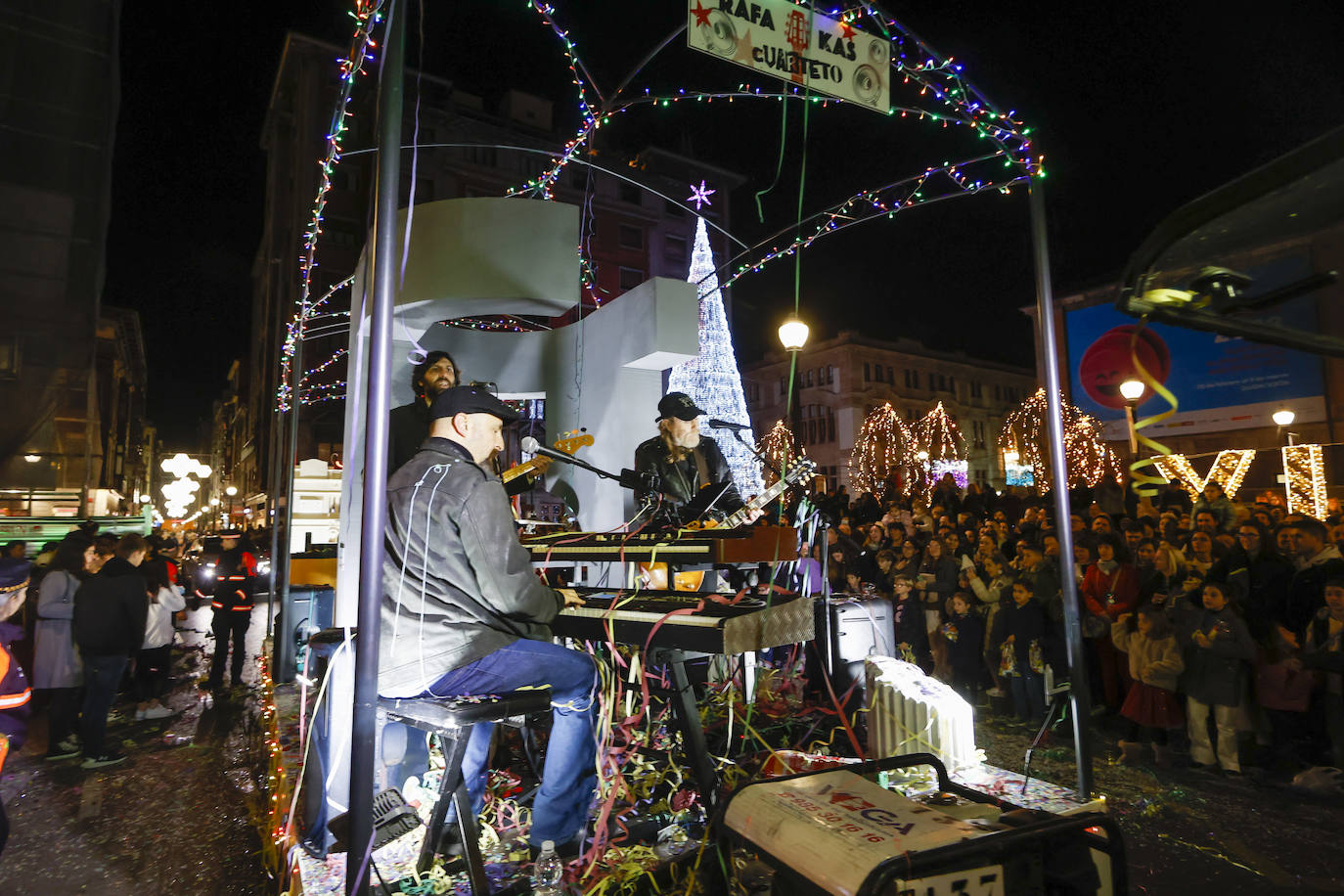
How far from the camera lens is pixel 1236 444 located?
20625 mm

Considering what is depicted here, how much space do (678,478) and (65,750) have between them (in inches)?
245

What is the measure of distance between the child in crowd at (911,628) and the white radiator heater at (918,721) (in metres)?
3.87

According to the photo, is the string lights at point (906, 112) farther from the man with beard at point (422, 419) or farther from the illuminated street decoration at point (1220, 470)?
the illuminated street decoration at point (1220, 470)

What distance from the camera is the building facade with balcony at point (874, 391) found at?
46594mm

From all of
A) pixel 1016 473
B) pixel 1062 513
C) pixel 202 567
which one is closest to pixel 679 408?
pixel 1062 513

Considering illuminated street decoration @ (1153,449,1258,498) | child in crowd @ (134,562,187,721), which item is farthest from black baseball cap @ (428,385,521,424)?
illuminated street decoration @ (1153,449,1258,498)

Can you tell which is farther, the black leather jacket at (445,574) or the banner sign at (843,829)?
the black leather jacket at (445,574)

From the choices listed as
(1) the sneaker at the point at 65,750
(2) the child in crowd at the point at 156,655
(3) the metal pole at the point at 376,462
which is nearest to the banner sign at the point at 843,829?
(3) the metal pole at the point at 376,462

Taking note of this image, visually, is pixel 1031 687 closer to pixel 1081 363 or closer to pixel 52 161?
pixel 52 161

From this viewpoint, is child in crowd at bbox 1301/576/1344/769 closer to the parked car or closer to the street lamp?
the street lamp

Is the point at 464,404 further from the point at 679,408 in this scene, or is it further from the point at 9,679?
the point at 679,408

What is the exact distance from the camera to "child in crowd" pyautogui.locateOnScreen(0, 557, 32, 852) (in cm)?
322

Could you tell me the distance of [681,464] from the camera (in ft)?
21.2

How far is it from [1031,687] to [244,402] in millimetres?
75402
